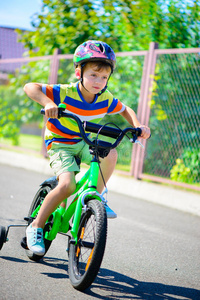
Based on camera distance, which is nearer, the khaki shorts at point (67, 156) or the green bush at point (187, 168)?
the khaki shorts at point (67, 156)

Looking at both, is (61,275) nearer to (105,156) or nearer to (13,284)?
(13,284)

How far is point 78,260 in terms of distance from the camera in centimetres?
306

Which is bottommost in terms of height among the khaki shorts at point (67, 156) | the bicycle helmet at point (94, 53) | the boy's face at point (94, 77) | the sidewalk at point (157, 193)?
the sidewalk at point (157, 193)

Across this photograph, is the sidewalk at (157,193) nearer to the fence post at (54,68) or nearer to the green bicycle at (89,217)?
the fence post at (54,68)

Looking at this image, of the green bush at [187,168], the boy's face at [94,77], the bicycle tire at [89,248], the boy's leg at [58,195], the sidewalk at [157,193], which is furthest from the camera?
the green bush at [187,168]

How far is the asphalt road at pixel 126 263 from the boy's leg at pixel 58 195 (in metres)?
0.41

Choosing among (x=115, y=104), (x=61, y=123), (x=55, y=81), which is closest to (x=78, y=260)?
(x=61, y=123)

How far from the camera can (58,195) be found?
319 centimetres

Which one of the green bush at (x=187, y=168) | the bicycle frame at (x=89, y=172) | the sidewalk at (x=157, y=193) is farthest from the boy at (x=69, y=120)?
the green bush at (x=187, y=168)

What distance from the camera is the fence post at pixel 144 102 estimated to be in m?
7.53

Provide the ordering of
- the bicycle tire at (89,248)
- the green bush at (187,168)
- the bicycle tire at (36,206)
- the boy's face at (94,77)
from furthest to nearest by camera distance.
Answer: the green bush at (187,168)
the bicycle tire at (36,206)
the boy's face at (94,77)
the bicycle tire at (89,248)

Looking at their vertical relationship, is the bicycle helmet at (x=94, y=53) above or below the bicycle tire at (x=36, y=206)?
above

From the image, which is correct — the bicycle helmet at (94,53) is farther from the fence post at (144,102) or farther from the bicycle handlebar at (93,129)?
the fence post at (144,102)

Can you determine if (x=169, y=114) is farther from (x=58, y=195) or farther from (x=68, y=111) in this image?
(x=58, y=195)
